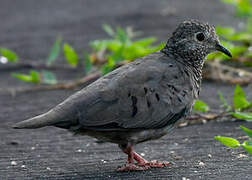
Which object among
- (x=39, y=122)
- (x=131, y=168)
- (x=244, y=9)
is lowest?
(x=131, y=168)

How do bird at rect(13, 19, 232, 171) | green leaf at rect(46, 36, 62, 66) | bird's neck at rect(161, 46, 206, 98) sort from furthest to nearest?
green leaf at rect(46, 36, 62, 66), bird's neck at rect(161, 46, 206, 98), bird at rect(13, 19, 232, 171)

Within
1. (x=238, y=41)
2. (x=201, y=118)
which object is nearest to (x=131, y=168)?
(x=201, y=118)

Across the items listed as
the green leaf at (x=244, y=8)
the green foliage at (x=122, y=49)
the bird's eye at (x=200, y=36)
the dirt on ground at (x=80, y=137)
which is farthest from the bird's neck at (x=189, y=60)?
the green leaf at (x=244, y=8)

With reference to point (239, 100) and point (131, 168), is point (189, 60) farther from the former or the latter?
point (131, 168)

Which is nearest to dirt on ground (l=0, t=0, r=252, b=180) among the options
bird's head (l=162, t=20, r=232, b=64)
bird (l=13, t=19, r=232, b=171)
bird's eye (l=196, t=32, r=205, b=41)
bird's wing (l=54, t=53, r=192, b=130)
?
bird (l=13, t=19, r=232, b=171)

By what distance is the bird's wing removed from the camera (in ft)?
14.1

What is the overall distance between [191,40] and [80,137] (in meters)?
1.42

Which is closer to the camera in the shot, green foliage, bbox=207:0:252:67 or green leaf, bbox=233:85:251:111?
green leaf, bbox=233:85:251:111

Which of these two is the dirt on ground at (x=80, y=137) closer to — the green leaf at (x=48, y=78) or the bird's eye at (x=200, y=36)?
the green leaf at (x=48, y=78)

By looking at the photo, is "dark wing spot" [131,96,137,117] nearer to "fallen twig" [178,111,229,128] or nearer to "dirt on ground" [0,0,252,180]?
"dirt on ground" [0,0,252,180]

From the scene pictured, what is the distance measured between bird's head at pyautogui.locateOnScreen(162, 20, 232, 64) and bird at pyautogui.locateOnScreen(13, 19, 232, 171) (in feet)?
0.55

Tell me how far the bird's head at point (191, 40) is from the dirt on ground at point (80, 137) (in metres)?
0.78

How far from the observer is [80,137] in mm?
5438

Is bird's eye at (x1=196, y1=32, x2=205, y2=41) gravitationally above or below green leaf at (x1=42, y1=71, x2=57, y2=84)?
above
